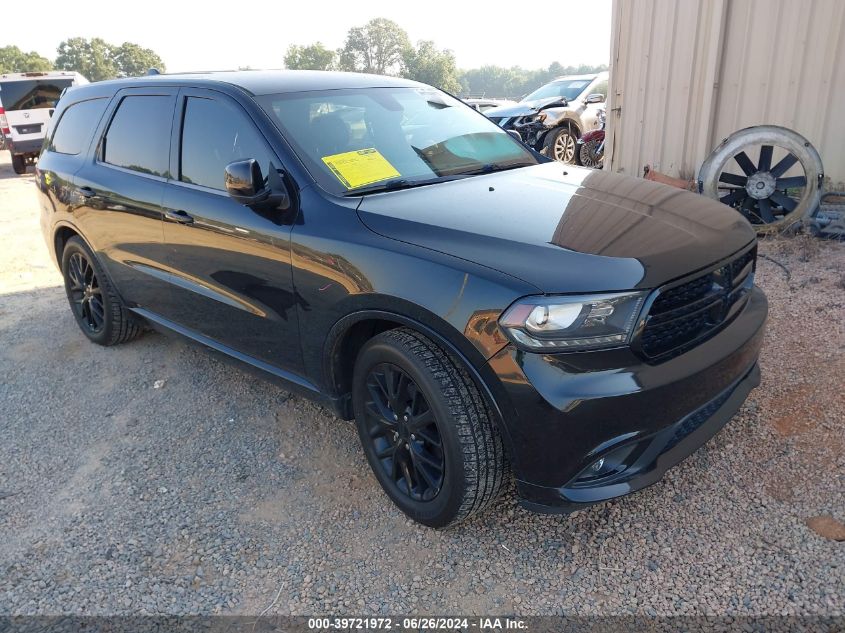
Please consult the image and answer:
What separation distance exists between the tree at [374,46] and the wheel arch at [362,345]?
11088 cm

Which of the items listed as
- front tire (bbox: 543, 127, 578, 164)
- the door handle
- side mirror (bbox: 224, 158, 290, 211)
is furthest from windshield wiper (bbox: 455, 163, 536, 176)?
front tire (bbox: 543, 127, 578, 164)

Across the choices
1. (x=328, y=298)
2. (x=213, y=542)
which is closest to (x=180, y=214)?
(x=328, y=298)

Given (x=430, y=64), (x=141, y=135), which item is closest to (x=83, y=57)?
(x=430, y=64)

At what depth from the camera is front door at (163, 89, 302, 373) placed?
2.88 meters

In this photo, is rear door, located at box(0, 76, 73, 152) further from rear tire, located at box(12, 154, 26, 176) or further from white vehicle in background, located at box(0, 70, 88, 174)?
rear tire, located at box(12, 154, 26, 176)

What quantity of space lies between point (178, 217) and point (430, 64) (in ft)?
356

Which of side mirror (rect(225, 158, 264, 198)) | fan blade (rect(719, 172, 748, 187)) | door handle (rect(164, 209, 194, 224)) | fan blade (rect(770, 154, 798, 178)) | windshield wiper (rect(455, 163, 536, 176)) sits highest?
side mirror (rect(225, 158, 264, 198))

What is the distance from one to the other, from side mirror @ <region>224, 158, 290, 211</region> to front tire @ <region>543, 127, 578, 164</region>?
843 cm

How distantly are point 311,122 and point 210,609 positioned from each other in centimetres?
214

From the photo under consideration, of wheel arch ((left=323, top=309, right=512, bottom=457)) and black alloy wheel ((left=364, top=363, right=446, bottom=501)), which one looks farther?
black alloy wheel ((left=364, top=363, right=446, bottom=501))

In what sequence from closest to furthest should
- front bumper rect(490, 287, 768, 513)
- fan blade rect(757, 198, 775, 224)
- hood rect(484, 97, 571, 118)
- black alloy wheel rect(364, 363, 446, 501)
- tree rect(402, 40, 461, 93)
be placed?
front bumper rect(490, 287, 768, 513) < black alloy wheel rect(364, 363, 446, 501) < fan blade rect(757, 198, 775, 224) < hood rect(484, 97, 571, 118) < tree rect(402, 40, 461, 93)

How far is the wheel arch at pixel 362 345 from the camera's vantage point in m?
2.18

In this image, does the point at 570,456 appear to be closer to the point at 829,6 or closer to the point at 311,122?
the point at 311,122

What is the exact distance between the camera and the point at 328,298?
263 cm
